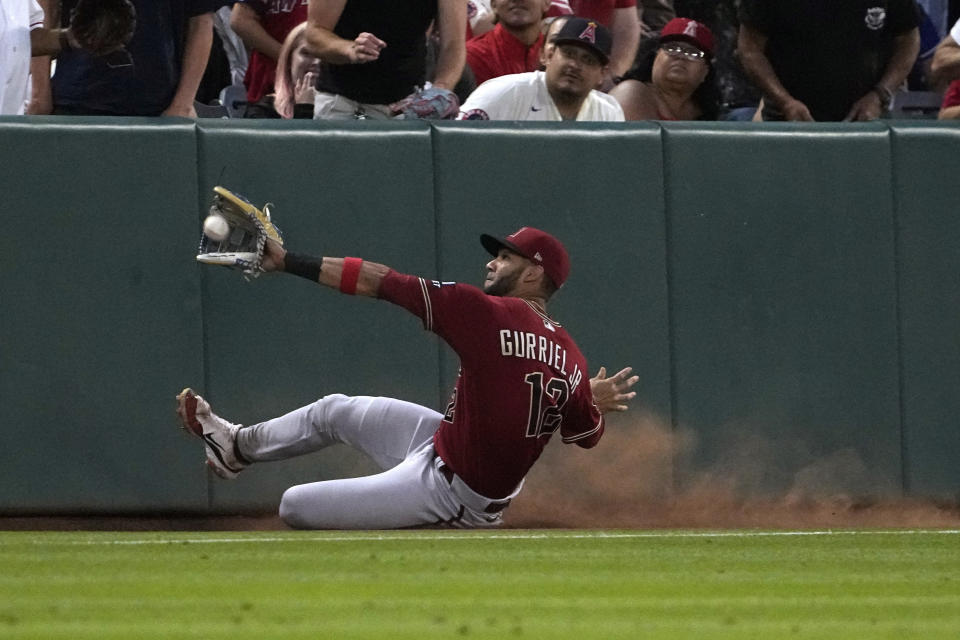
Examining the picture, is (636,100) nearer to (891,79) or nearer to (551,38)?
(551,38)

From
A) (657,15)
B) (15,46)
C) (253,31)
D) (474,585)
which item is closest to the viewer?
(474,585)

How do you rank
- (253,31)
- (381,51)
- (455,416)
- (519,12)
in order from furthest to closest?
(519,12) < (253,31) < (381,51) < (455,416)

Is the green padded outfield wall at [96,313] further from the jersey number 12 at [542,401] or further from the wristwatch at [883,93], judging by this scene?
the wristwatch at [883,93]

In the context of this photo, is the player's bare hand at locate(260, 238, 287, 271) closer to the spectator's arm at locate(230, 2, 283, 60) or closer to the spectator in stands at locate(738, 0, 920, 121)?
the spectator's arm at locate(230, 2, 283, 60)

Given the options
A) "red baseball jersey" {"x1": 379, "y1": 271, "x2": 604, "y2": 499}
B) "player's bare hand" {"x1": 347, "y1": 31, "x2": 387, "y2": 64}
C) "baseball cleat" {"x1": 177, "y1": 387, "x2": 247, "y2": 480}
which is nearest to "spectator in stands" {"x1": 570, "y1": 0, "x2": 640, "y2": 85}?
"player's bare hand" {"x1": 347, "y1": 31, "x2": 387, "y2": 64}

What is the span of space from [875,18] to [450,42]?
7.99 ft

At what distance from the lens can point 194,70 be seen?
7637mm

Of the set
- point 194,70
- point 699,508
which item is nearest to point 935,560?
point 699,508

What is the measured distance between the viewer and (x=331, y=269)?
612 cm

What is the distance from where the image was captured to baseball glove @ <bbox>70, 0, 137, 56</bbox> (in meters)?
7.04

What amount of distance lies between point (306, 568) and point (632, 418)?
9.41 feet

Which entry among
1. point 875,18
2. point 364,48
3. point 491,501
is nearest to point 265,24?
point 364,48

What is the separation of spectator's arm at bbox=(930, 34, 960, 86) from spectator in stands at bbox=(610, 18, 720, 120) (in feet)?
4.13

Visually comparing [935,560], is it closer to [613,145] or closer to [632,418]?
[632,418]
